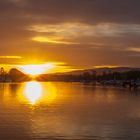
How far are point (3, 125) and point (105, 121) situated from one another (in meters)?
7.26

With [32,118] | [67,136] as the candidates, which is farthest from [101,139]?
[32,118]

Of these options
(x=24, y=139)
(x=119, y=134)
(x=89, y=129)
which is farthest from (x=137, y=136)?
(x=24, y=139)

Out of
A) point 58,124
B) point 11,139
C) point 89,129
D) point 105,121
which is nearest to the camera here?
point 11,139

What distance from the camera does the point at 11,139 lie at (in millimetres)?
22016

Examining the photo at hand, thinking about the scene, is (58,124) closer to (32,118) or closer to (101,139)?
(32,118)

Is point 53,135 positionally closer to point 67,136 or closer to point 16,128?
point 67,136

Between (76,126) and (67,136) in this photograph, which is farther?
(76,126)

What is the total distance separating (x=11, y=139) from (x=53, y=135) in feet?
7.86

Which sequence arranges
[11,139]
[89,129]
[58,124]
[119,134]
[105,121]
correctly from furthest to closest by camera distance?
[105,121]
[58,124]
[89,129]
[119,134]
[11,139]

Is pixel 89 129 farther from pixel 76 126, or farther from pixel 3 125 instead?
pixel 3 125

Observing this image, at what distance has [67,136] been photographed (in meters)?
23.0

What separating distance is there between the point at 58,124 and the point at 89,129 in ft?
9.76

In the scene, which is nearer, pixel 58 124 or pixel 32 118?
pixel 58 124

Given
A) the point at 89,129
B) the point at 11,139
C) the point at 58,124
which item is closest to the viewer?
the point at 11,139
